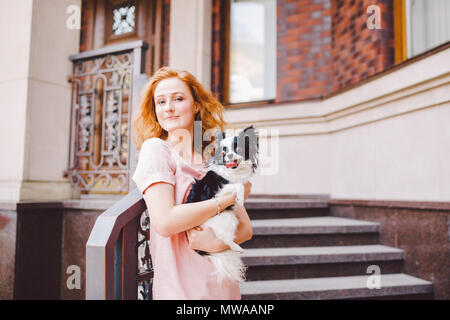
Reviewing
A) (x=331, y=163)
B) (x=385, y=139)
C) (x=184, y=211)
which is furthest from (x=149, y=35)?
(x=184, y=211)

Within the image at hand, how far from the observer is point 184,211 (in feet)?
4.14

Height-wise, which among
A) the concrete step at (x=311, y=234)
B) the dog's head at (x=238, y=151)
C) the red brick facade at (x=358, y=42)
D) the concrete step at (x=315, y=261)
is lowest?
the concrete step at (x=315, y=261)

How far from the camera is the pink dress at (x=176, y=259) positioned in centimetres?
133

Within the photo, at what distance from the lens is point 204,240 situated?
132 centimetres

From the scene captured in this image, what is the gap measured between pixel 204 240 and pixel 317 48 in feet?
15.5

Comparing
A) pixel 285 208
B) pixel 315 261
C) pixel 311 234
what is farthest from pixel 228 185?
pixel 285 208

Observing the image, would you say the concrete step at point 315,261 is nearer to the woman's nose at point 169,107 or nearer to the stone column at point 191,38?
the woman's nose at point 169,107

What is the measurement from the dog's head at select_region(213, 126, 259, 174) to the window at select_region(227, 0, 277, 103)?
4.61 meters

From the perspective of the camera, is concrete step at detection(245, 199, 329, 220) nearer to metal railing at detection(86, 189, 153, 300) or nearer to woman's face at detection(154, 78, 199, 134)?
metal railing at detection(86, 189, 153, 300)

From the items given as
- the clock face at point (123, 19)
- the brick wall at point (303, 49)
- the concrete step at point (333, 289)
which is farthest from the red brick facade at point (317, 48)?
the concrete step at point (333, 289)

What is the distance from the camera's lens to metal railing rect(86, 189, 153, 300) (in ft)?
4.39

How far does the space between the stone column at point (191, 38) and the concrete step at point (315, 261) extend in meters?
3.38
